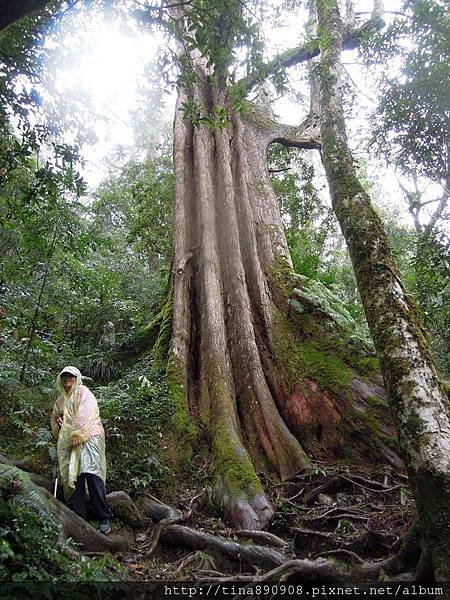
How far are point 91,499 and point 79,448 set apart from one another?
44 centimetres

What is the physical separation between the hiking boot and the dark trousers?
0.03 metres

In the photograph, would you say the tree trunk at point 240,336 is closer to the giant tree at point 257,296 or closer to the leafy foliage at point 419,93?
the giant tree at point 257,296

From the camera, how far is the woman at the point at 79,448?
3.85 meters

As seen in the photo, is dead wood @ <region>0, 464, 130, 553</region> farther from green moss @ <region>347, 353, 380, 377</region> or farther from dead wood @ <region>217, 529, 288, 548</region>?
green moss @ <region>347, 353, 380, 377</region>

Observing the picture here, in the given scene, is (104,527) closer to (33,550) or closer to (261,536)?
(261,536)

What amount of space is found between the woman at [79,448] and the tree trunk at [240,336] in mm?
1197

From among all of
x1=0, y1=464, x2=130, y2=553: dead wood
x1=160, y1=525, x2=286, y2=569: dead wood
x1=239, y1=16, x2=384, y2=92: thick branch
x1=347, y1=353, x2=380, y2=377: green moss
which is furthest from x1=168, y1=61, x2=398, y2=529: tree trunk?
x1=239, y1=16, x2=384, y2=92: thick branch

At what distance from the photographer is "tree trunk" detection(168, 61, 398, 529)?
520cm

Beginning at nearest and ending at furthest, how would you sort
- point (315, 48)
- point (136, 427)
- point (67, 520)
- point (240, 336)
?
1. point (67, 520)
2. point (136, 427)
3. point (240, 336)
4. point (315, 48)

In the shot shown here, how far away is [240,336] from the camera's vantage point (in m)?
6.29

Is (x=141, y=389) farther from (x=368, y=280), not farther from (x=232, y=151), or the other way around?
(x=232, y=151)

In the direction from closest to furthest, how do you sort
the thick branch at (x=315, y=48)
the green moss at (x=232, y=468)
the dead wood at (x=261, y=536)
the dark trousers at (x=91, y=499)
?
the dead wood at (x=261, y=536) < the dark trousers at (x=91, y=499) < the green moss at (x=232, y=468) < the thick branch at (x=315, y=48)

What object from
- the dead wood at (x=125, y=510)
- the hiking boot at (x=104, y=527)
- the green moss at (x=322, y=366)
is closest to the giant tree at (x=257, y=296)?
the green moss at (x=322, y=366)

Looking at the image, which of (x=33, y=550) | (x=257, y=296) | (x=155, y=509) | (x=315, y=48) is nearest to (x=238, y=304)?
(x=257, y=296)
